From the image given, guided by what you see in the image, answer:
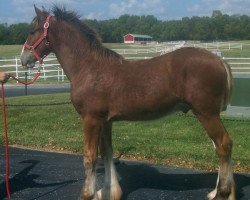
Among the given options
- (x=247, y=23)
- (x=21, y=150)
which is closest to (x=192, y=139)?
(x=21, y=150)

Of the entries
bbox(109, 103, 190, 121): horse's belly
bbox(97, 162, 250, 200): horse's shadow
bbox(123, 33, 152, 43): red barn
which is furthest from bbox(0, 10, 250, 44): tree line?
bbox(109, 103, 190, 121): horse's belly

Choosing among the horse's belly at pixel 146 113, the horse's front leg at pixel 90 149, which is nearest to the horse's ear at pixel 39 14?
the horse's front leg at pixel 90 149

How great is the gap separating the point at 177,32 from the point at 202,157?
52.3 meters

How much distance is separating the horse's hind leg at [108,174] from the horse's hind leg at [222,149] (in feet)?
4.28

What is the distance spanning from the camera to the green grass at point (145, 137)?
8445 millimetres

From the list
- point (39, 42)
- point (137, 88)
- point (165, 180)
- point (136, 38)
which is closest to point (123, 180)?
point (165, 180)

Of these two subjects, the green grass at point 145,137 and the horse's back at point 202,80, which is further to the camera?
the green grass at point 145,137

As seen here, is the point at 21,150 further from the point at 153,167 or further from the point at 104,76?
the point at 104,76

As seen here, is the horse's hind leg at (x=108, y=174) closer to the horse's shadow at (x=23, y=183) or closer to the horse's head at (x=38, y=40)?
the horse's shadow at (x=23, y=183)

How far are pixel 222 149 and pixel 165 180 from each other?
168 centimetres

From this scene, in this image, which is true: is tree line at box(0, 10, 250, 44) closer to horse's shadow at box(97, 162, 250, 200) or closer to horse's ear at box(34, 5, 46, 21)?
horse's shadow at box(97, 162, 250, 200)

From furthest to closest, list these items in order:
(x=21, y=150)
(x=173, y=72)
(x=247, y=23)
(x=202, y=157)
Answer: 1. (x=247, y=23)
2. (x=21, y=150)
3. (x=202, y=157)
4. (x=173, y=72)

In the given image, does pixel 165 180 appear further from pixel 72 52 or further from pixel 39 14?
pixel 39 14

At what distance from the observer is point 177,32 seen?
59469mm
